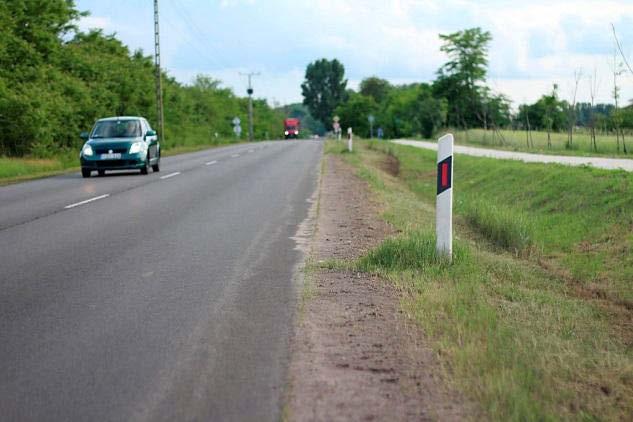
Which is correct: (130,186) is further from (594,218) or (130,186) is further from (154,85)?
(154,85)

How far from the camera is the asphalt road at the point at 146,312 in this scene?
4.50m

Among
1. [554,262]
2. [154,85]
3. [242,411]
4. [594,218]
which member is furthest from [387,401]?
[154,85]

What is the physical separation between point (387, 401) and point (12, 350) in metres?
2.65

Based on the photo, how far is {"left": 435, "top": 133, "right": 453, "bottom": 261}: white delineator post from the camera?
820 centimetres

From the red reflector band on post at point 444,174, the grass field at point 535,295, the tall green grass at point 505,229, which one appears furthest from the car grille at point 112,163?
the red reflector band on post at point 444,174

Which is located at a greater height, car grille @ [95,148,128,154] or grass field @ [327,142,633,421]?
car grille @ [95,148,128,154]

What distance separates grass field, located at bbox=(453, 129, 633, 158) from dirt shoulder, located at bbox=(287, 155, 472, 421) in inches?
814

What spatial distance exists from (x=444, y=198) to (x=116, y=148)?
55.5 feet

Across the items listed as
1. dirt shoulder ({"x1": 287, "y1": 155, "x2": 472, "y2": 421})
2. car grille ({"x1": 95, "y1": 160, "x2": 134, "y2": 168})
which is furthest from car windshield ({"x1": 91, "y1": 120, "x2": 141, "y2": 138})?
dirt shoulder ({"x1": 287, "y1": 155, "x2": 472, "y2": 421})

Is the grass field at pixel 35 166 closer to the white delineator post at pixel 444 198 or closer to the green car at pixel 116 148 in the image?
the green car at pixel 116 148

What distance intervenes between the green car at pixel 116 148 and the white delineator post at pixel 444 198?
16.7 m

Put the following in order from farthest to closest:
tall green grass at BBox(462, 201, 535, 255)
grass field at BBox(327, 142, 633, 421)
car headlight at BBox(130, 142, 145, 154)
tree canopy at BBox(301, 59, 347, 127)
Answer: tree canopy at BBox(301, 59, 347, 127), car headlight at BBox(130, 142, 145, 154), tall green grass at BBox(462, 201, 535, 255), grass field at BBox(327, 142, 633, 421)

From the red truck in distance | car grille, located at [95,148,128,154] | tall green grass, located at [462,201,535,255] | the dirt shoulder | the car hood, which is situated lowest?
tall green grass, located at [462,201,535,255]

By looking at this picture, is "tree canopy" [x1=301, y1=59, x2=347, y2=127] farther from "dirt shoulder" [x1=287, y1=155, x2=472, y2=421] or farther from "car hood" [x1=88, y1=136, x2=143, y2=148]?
"dirt shoulder" [x1=287, y1=155, x2=472, y2=421]
